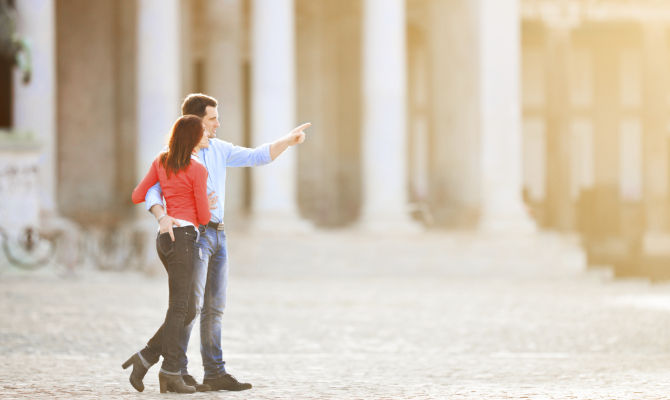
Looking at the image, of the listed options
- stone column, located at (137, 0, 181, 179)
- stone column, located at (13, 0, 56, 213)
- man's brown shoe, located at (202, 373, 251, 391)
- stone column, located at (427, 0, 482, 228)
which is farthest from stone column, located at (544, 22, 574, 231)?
man's brown shoe, located at (202, 373, 251, 391)

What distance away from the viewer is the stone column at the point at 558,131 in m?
91.5

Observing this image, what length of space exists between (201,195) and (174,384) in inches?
116

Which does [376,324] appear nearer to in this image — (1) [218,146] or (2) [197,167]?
(1) [218,146]

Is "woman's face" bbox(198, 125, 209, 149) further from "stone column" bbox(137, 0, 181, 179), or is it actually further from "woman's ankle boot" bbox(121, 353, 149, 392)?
"stone column" bbox(137, 0, 181, 179)

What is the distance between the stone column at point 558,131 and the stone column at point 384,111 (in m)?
32.2

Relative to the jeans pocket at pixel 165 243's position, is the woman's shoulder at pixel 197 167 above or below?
above

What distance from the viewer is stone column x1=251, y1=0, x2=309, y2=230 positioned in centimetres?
6009

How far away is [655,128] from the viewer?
9481cm

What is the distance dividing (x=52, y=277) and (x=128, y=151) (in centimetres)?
2739

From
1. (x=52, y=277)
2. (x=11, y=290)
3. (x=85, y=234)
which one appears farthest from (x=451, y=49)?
(x=11, y=290)

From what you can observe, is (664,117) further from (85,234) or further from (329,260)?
(85,234)

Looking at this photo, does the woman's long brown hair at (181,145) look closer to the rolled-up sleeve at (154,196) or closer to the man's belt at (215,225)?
the rolled-up sleeve at (154,196)

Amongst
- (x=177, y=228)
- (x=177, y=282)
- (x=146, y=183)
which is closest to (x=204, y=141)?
(x=146, y=183)

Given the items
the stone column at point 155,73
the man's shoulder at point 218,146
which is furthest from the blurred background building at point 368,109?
the man's shoulder at point 218,146
